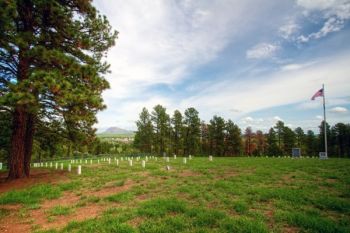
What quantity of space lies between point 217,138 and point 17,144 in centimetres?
5885

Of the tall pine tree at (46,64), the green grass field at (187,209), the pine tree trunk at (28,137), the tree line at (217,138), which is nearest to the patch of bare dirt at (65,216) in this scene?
the green grass field at (187,209)

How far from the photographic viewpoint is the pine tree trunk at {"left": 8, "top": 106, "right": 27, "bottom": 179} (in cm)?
1290

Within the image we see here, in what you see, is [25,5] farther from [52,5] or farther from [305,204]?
[305,204]

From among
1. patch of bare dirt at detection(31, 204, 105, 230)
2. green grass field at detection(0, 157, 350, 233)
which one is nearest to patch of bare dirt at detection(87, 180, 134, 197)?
green grass field at detection(0, 157, 350, 233)

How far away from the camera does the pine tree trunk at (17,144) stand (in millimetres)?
12898

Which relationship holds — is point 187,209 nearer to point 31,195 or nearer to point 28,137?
point 31,195

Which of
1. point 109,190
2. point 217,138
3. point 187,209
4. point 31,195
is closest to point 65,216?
point 109,190

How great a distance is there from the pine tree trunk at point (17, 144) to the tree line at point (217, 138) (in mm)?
48415

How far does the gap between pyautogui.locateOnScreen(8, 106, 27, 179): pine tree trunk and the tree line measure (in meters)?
48.4

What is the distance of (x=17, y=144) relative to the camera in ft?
42.3

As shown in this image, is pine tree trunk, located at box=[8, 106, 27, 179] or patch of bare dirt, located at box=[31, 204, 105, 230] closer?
patch of bare dirt, located at box=[31, 204, 105, 230]

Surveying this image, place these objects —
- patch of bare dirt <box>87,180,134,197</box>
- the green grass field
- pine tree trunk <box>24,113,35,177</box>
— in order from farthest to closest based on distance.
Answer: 1. pine tree trunk <box>24,113,35,177</box>
2. patch of bare dirt <box>87,180,134,197</box>
3. the green grass field

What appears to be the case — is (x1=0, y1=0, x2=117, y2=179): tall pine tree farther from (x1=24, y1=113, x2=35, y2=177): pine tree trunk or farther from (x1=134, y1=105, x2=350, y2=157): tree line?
(x1=134, y1=105, x2=350, y2=157): tree line

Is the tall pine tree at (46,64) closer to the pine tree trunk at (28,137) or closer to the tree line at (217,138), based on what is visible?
the pine tree trunk at (28,137)
